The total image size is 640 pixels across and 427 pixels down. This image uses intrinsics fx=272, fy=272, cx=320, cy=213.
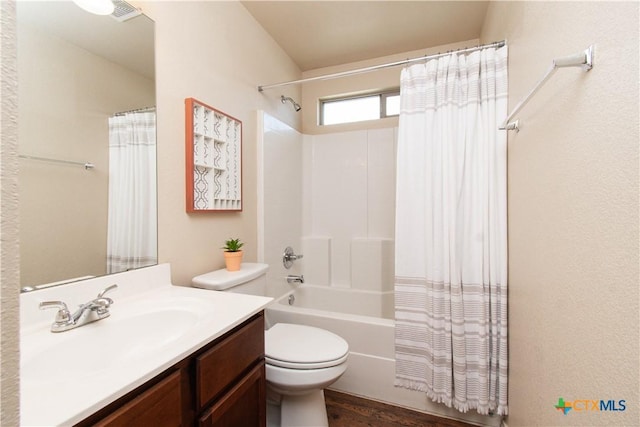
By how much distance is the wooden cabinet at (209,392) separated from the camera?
0.57 m

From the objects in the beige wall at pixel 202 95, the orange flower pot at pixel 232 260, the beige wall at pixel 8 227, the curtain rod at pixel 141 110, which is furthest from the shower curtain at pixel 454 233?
the beige wall at pixel 8 227

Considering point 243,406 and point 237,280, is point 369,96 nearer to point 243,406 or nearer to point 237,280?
point 237,280

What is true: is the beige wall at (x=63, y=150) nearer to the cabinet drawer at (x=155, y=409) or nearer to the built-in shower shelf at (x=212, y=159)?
the built-in shower shelf at (x=212, y=159)

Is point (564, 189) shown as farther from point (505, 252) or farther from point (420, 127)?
point (420, 127)

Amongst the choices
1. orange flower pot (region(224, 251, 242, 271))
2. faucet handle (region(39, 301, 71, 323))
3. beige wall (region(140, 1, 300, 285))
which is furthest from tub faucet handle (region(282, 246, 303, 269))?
faucet handle (region(39, 301, 71, 323))

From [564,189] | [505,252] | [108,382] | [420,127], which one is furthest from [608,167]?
[108,382]

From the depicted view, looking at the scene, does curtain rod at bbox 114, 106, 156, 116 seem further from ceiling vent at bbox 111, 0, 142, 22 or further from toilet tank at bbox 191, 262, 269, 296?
toilet tank at bbox 191, 262, 269, 296

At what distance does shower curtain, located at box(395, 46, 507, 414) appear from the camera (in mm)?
1401

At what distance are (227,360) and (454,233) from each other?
4.04 feet

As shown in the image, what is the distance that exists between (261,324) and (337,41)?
2216 millimetres

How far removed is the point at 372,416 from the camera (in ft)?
4.99

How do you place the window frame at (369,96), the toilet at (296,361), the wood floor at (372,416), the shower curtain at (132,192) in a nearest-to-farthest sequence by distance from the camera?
the shower curtain at (132,192) < the toilet at (296,361) < the wood floor at (372,416) < the window frame at (369,96)

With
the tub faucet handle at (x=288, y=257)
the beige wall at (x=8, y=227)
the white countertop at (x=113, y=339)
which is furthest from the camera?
the tub faucet handle at (x=288, y=257)

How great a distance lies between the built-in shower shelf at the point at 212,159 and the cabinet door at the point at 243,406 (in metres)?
0.84
